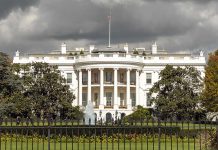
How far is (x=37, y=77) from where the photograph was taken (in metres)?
60.3

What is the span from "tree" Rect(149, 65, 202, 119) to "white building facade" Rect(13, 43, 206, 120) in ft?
59.3

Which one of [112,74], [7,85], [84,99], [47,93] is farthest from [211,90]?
[84,99]

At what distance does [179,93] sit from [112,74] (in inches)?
937

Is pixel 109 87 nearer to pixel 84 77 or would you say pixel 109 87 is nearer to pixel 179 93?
pixel 84 77

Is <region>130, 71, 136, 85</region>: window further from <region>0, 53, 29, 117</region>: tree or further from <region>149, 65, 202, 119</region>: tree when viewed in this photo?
<region>0, 53, 29, 117</region>: tree

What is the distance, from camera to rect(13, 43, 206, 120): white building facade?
84.1 metres

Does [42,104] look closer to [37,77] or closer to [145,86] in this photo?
[37,77]

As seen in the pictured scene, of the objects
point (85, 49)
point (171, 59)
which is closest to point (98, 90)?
point (171, 59)

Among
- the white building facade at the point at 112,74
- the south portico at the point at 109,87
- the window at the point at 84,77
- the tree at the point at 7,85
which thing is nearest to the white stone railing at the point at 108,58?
the white building facade at the point at 112,74

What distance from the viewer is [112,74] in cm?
8581

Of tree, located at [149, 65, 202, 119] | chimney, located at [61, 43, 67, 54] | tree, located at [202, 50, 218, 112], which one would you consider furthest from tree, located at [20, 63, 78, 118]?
chimney, located at [61, 43, 67, 54]

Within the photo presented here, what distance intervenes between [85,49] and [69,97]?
45.0 m

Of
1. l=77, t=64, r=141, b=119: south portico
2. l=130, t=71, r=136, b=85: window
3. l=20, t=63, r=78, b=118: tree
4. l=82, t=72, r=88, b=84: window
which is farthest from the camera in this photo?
l=130, t=71, r=136, b=85: window

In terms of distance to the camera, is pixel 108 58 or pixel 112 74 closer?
pixel 108 58
